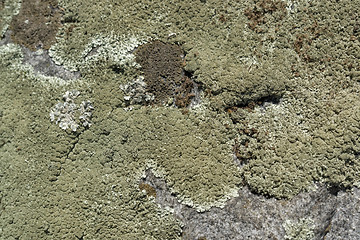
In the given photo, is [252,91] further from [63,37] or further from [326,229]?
[63,37]

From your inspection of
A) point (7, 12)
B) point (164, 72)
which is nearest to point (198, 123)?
point (164, 72)

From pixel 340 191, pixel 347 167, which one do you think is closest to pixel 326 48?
pixel 347 167

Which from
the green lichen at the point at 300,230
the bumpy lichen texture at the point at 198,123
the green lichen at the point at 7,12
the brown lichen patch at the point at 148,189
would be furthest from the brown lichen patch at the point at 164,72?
the green lichen at the point at 7,12

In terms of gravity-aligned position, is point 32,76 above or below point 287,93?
below

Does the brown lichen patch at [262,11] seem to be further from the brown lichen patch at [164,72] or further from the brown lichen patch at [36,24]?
the brown lichen patch at [36,24]

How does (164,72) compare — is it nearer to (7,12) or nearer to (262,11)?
(262,11)
